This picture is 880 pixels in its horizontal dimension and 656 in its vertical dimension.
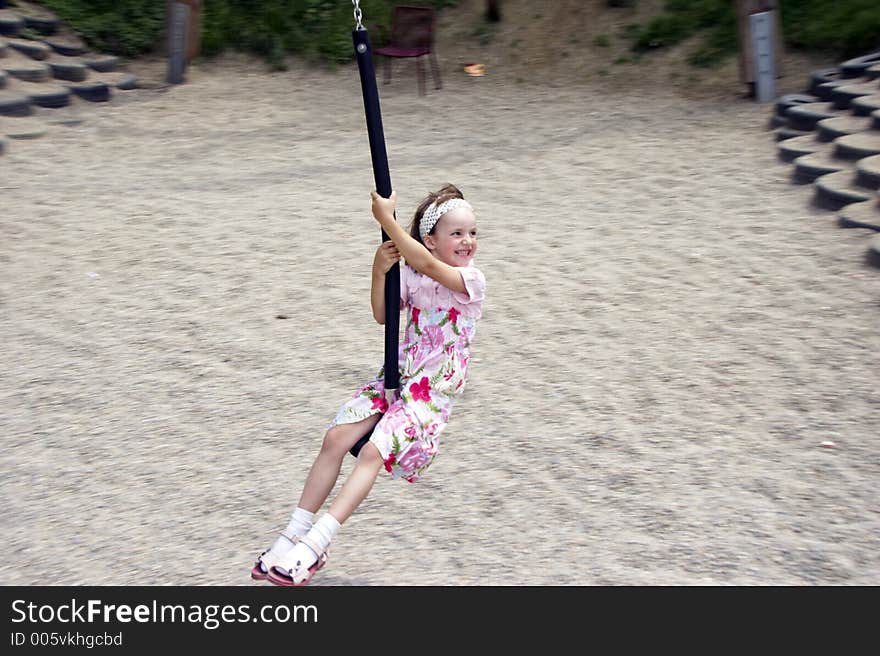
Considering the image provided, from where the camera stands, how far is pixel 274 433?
4629mm

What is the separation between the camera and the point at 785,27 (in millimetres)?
12492

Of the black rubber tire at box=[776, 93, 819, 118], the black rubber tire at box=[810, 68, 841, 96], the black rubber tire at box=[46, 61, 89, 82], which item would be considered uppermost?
the black rubber tire at box=[46, 61, 89, 82]

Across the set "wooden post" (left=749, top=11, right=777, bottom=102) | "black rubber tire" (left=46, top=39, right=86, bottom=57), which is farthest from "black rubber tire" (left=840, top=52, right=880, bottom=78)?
"black rubber tire" (left=46, top=39, right=86, bottom=57)

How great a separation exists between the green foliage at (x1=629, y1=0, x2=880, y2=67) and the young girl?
9741 mm

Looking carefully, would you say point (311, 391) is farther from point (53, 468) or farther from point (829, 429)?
point (829, 429)

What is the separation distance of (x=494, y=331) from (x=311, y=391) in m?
1.22

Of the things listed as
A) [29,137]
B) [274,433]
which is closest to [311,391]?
[274,433]

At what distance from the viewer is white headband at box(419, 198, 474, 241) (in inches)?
129

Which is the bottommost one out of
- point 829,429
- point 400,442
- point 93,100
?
point 829,429

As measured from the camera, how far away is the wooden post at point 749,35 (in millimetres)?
11070

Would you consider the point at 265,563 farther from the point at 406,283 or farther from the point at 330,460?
the point at 406,283

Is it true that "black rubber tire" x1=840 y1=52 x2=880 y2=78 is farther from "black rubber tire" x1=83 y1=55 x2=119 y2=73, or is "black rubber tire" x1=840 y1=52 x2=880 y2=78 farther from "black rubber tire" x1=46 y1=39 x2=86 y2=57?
"black rubber tire" x1=46 y1=39 x2=86 y2=57

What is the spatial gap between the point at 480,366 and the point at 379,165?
239 cm

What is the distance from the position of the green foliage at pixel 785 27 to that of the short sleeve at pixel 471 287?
384 inches
